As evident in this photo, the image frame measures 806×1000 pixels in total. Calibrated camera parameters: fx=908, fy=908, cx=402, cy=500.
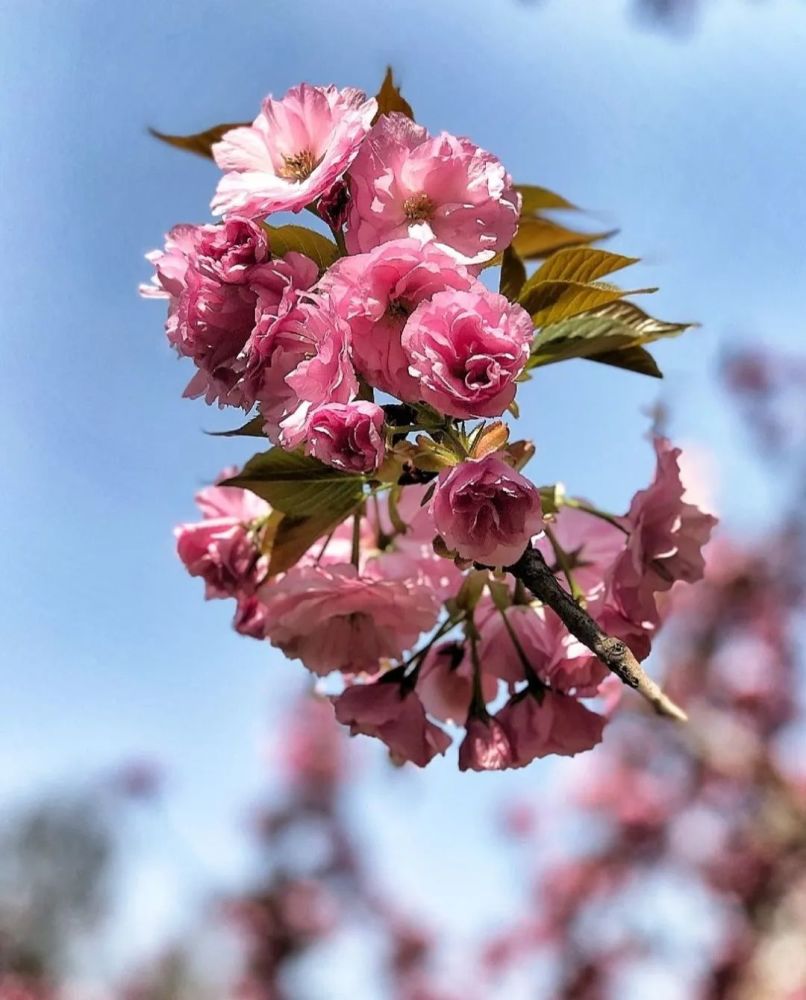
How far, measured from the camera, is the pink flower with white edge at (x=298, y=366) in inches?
24.0

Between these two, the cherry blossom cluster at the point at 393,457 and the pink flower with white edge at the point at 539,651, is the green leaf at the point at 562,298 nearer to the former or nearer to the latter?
the cherry blossom cluster at the point at 393,457

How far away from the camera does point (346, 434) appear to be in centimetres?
60

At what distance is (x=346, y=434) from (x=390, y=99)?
Answer: 0.33m

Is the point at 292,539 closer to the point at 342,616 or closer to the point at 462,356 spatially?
the point at 342,616

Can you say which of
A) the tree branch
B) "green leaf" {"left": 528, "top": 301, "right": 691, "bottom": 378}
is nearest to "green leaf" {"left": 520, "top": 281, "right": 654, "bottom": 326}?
"green leaf" {"left": 528, "top": 301, "right": 691, "bottom": 378}

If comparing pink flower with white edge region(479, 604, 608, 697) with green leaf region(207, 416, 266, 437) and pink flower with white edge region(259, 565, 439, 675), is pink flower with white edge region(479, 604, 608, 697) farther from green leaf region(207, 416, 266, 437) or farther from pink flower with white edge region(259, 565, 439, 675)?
green leaf region(207, 416, 266, 437)

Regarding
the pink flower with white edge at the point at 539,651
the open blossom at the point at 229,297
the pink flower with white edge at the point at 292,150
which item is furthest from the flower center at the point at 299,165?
the pink flower with white edge at the point at 539,651

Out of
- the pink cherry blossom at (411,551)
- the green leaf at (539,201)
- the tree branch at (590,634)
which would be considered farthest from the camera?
the green leaf at (539,201)

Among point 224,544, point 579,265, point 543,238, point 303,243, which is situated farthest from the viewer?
point 543,238

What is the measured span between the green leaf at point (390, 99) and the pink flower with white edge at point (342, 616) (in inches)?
15.9

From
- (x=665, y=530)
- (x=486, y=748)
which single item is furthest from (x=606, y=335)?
(x=486, y=748)

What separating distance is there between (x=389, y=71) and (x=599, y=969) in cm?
526

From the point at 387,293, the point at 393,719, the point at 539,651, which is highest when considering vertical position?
the point at 387,293

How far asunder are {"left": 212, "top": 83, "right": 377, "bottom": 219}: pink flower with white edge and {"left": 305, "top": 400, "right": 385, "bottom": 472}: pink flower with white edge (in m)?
0.18
